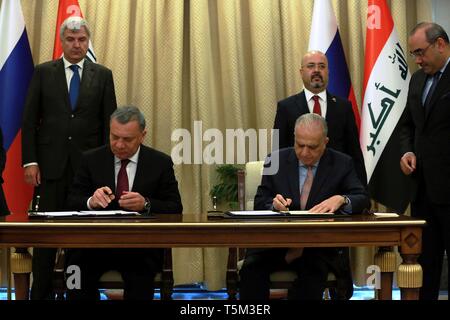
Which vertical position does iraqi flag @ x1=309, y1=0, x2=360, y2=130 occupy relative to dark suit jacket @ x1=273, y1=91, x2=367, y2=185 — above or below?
above

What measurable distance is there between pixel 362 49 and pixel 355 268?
176 centimetres

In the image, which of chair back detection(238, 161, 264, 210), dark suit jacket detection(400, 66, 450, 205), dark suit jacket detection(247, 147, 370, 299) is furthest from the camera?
chair back detection(238, 161, 264, 210)

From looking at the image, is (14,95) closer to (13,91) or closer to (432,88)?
(13,91)

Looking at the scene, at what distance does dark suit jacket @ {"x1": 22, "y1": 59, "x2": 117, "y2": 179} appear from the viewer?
17.6 feet

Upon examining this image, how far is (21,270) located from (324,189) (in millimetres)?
1601

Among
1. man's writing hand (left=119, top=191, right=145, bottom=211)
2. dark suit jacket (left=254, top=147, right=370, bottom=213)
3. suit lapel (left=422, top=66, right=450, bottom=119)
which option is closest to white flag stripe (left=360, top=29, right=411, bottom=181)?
suit lapel (left=422, top=66, right=450, bottom=119)

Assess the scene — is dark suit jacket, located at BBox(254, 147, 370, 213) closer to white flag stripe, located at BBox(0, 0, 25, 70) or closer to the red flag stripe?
the red flag stripe

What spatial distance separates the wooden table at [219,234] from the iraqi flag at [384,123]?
226 cm

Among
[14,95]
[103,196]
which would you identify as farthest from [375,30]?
[103,196]

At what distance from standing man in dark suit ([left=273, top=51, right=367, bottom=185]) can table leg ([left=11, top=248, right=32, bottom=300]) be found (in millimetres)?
1993

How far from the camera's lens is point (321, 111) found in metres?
5.46

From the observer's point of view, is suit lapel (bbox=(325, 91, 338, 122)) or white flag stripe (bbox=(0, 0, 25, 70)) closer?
suit lapel (bbox=(325, 91, 338, 122))

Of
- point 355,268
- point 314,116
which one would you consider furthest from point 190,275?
point 314,116
